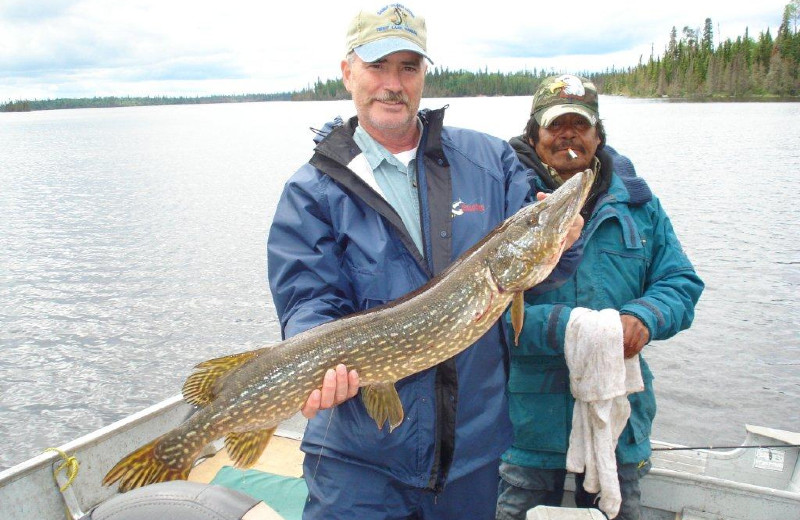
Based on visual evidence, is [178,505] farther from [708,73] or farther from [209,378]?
[708,73]

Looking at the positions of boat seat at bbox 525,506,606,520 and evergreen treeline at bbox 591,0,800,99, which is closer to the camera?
boat seat at bbox 525,506,606,520

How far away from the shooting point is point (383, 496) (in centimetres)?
245

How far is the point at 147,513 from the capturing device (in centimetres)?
220

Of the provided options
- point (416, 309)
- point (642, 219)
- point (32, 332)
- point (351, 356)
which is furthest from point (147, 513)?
point (32, 332)

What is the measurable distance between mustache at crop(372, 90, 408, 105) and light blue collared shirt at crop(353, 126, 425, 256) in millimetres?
171

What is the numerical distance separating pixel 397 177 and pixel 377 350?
29.9 inches

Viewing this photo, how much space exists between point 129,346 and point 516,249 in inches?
369

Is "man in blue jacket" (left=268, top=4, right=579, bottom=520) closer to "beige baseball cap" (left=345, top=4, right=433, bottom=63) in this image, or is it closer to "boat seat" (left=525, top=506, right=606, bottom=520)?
"beige baseball cap" (left=345, top=4, right=433, bottom=63)

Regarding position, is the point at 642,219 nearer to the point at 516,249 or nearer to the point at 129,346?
the point at 516,249

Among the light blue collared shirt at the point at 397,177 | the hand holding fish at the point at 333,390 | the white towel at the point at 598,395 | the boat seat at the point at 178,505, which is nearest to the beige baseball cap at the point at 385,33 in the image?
the light blue collared shirt at the point at 397,177

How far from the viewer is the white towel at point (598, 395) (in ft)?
8.91

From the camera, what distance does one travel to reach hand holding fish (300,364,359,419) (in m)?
2.42

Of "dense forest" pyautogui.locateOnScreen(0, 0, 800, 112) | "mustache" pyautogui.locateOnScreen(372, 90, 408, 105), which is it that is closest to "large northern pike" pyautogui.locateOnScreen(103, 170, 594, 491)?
"mustache" pyautogui.locateOnScreen(372, 90, 408, 105)

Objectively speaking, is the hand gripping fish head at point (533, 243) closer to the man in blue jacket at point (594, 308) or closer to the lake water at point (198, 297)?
the man in blue jacket at point (594, 308)
